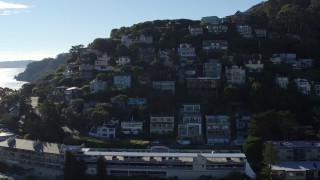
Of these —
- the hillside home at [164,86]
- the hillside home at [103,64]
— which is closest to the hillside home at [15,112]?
the hillside home at [103,64]

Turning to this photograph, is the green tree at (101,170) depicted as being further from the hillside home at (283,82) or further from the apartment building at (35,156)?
the hillside home at (283,82)

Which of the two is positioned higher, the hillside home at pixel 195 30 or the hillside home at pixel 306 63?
the hillside home at pixel 195 30

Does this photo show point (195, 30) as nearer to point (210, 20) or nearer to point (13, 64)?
point (210, 20)

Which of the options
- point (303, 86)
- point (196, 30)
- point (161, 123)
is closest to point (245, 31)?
point (196, 30)

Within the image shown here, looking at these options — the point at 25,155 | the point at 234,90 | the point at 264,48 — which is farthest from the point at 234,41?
the point at 25,155

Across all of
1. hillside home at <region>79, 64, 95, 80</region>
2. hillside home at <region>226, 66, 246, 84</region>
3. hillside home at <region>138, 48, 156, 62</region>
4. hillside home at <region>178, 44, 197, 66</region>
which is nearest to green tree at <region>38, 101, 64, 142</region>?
hillside home at <region>79, 64, 95, 80</region>

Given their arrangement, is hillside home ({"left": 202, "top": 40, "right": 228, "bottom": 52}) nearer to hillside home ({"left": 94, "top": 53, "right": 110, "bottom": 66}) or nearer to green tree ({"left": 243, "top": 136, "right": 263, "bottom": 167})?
hillside home ({"left": 94, "top": 53, "right": 110, "bottom": 66})
